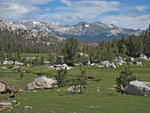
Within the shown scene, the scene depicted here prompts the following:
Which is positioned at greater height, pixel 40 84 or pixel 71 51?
pixel 71 51

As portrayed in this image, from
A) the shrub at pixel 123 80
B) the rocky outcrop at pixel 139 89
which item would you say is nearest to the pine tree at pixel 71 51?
the shrub at pixel 123 80

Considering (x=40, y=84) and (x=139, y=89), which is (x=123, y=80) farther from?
(x=40, y=84)

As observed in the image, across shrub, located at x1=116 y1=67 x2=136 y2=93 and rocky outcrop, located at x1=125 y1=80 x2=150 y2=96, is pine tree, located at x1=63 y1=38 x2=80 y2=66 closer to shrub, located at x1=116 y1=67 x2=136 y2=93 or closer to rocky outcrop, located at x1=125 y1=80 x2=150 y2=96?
shrub, located at x1=116 y1=67 x2=136 y2=93

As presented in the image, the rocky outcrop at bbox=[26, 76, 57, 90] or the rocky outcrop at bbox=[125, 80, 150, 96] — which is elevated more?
the rocky outcrop at bbox=[125, 80, 150, 96]

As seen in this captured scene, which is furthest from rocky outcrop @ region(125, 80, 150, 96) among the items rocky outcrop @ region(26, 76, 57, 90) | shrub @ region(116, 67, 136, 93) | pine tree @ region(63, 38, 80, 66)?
pine tree @ region(63, 38, 80, 66)

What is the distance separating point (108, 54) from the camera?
132375 mm

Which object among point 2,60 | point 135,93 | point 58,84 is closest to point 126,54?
point 2,60

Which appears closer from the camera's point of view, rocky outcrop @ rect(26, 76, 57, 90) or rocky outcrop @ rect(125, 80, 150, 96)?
rocky outcrop @ rect(125, 80, 150, 96)

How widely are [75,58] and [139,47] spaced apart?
5163 centimetres

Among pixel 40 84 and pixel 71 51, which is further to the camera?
pixel 71 51

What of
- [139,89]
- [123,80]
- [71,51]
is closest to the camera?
[139,89]

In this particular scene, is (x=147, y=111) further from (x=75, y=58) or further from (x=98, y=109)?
(x=75, y=58)

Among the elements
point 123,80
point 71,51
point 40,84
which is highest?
point 71,51

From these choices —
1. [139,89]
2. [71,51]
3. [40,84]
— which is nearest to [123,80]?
[139,89]
